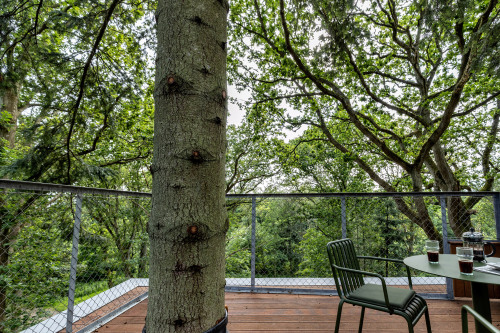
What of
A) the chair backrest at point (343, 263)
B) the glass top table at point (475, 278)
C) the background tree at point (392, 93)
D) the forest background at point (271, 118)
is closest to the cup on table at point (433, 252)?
the glass top table at point (475, 278)

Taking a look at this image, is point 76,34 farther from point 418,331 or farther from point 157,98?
point 418,331

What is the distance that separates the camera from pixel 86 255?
5.92 m

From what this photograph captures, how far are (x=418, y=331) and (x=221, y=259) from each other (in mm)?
2643

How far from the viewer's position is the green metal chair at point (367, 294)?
1638mm

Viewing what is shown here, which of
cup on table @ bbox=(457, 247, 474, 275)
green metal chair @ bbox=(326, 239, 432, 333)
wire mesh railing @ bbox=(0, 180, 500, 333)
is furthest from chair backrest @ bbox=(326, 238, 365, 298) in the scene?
wire mesh railing @ bbox=(0, 180, 500, 333)

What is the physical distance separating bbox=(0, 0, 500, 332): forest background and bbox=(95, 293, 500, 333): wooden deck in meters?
1.70

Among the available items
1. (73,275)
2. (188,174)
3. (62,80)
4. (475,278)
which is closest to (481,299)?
(475,278)

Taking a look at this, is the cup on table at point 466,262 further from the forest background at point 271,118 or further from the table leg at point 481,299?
the forest background at point 271,118

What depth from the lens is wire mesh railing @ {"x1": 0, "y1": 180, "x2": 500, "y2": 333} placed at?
9.43 ft

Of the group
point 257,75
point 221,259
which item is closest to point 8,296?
point 221,259

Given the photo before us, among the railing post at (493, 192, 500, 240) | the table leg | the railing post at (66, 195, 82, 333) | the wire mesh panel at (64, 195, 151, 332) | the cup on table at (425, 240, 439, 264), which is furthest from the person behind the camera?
the railing post at (493, 192, 500, 240)

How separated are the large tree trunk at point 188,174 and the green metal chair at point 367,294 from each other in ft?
4.71

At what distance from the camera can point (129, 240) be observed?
8109 mm

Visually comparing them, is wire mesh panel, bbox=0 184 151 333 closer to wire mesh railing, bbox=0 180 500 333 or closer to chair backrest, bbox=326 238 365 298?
wire mesh railing, bbox=0 180 500 333
